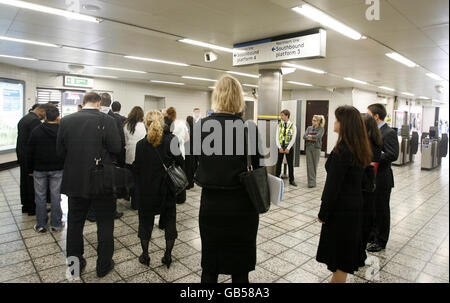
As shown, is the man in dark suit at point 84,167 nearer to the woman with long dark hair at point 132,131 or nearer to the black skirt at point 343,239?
the woman with long dark hair at point 132,131

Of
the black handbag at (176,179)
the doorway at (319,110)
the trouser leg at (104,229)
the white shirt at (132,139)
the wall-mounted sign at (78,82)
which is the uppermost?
the wall-mounted sign at (78,82)

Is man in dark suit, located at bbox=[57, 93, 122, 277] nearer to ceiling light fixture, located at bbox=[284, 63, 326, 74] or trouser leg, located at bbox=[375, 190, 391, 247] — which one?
trouser leg, located at bbox=[375, 190, 391, 247]

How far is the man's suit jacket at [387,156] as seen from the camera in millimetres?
3373

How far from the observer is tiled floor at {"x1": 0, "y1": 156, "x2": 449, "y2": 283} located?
2912 mm

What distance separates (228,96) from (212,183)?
1.87 feet

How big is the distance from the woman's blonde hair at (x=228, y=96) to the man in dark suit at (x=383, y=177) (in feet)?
6.81

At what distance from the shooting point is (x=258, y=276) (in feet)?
9.57

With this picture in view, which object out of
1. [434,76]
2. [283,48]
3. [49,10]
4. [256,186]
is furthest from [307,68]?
[256,186]

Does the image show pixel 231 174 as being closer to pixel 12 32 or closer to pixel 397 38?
pixel 397 38

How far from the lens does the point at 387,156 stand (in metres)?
3.38

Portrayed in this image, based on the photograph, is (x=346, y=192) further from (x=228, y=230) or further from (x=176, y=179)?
(x=176, y=179)

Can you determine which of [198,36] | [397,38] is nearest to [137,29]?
[198,36]

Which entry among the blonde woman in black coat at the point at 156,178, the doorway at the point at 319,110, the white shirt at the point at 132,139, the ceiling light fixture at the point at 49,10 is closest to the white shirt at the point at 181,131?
the white shirt at the point at 132,139
